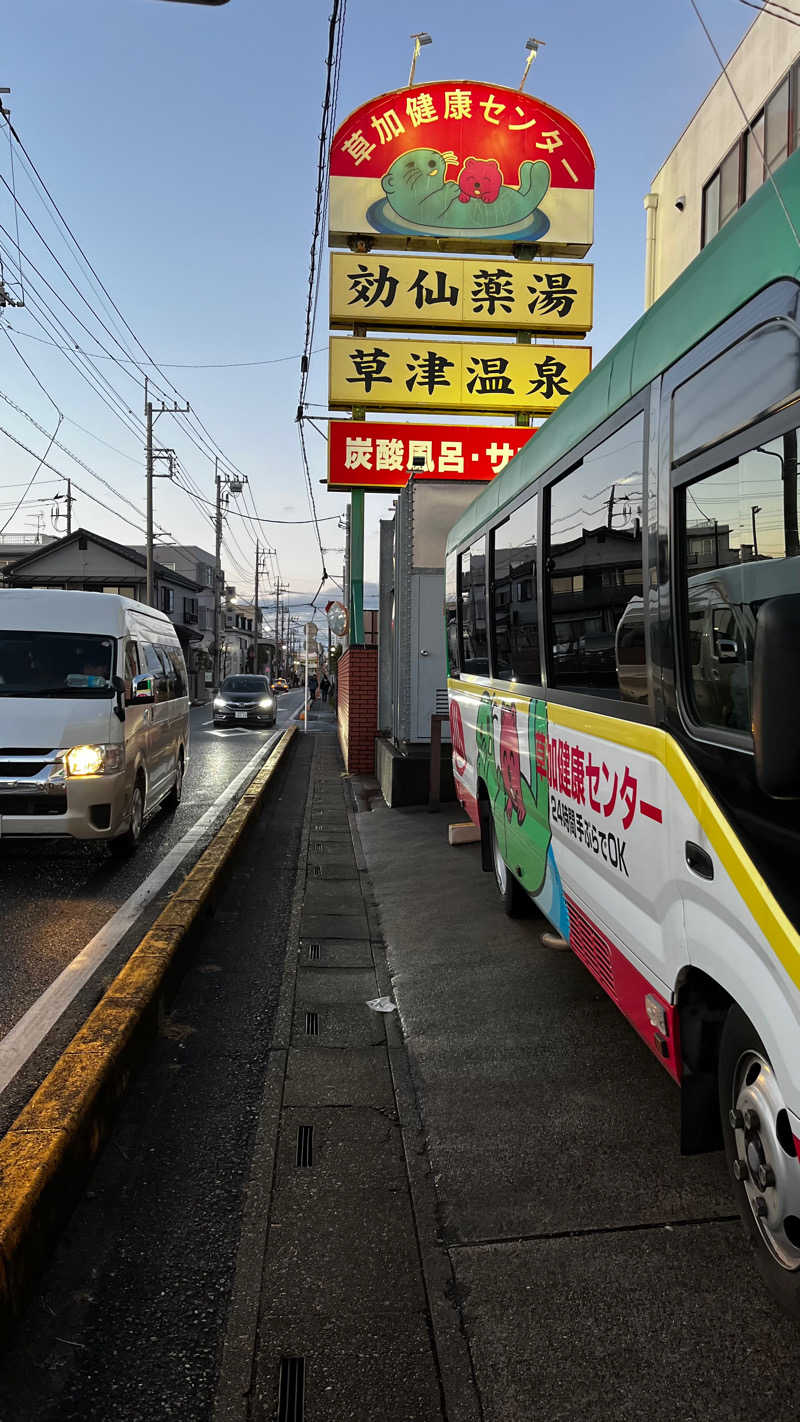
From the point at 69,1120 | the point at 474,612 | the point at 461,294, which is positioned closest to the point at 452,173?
the point at 461,294

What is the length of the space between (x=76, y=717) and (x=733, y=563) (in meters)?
5.91

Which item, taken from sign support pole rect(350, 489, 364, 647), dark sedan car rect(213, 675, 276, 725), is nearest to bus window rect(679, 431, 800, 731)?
sign support pole rect(350, 489, 364, 647)

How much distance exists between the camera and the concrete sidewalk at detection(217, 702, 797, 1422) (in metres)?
2.32

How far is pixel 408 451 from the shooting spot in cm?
1600

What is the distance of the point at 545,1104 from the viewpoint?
3824 millimetres

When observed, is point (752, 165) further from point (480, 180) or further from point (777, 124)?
point (480, 180)

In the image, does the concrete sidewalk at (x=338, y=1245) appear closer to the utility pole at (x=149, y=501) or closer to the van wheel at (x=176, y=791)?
the van wheel at (x=176, y=791)

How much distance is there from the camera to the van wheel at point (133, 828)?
798cm

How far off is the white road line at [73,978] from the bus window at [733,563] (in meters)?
3.27

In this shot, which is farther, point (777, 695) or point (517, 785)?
point (517, 785)

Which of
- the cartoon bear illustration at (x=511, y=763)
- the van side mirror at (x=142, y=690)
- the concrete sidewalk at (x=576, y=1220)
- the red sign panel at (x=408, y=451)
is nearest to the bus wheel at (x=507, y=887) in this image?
the cartoon bear illustration at (x=511, y=763)

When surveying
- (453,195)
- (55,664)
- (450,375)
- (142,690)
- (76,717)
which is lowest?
(76,717)

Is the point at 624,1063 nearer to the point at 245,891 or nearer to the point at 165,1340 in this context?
the point at 165,1340

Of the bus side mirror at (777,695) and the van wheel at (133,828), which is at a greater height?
the bus side mirror at (777,695)
